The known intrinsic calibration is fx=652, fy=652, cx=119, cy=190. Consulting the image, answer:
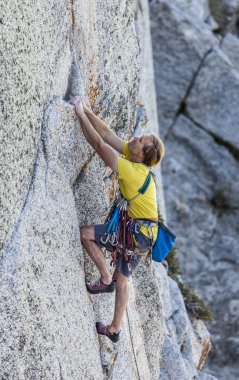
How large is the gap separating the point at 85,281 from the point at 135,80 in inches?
160

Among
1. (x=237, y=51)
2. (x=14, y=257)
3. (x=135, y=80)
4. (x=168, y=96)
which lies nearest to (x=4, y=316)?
(x=14, y=257)

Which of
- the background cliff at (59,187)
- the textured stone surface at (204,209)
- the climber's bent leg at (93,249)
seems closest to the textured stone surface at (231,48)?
the textured stone surface at (204,209)

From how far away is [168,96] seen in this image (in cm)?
2631

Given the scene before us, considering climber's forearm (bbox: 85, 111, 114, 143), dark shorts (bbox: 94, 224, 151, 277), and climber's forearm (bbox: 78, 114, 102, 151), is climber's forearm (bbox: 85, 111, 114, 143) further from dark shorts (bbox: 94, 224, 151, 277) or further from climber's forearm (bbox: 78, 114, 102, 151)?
dark shorts (bbox: 94, 224, 151, 277)

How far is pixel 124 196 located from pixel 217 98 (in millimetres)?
17275

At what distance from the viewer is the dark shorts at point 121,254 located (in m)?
9.27

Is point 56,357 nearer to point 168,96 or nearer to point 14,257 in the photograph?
point 14,257

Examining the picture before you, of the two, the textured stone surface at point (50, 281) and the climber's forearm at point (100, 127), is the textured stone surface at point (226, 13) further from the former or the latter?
the textured stone surface at point (50, 281)

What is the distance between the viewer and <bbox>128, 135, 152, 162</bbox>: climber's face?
884 cm

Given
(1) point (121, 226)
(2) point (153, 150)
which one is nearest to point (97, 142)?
(2) point (153, 150)

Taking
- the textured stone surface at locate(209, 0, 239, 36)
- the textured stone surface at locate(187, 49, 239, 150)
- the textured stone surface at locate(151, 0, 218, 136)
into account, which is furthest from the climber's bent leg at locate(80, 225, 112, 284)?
the textured stone surface at locate(209, 0, 239, 36)

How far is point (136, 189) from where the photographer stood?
9.02m

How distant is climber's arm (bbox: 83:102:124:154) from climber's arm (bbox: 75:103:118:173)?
0.20m

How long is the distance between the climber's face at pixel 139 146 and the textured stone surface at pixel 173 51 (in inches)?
692
